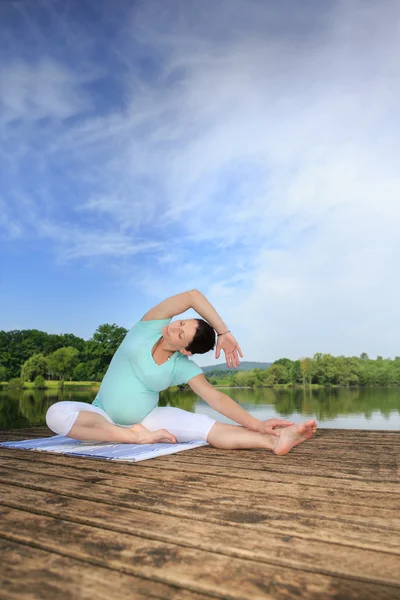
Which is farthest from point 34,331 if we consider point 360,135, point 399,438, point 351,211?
point 399,438

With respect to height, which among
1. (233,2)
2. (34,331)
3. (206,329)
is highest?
(233,2)

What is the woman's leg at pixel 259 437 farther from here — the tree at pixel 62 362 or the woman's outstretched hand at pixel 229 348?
the tree at pixel 62 362

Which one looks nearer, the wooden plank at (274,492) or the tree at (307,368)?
the wooden plank at (274,492)

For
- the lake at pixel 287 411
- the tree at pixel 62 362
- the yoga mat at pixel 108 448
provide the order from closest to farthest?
1. the yoga mat at pixel 108 448
2. the lake at pixel 287 411
3. the tree at pixel 62 362

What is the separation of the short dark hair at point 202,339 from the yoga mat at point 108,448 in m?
0.63

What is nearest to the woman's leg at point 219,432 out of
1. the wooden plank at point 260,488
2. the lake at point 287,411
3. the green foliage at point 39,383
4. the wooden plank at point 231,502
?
the wooden plank at point 260,488

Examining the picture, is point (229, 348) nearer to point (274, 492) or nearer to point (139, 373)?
point (139, 373)

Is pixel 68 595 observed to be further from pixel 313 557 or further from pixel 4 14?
pixel 4 14

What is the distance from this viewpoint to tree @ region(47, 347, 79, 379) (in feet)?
138

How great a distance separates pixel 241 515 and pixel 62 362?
140 ft

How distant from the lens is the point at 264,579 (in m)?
1.05

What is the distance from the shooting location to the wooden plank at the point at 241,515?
1326 millimetres

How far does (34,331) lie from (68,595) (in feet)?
175

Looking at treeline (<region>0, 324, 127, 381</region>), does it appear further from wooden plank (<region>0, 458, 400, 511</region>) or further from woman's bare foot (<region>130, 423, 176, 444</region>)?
wooden plank (<region>0, 458, 400, 511</region>)
